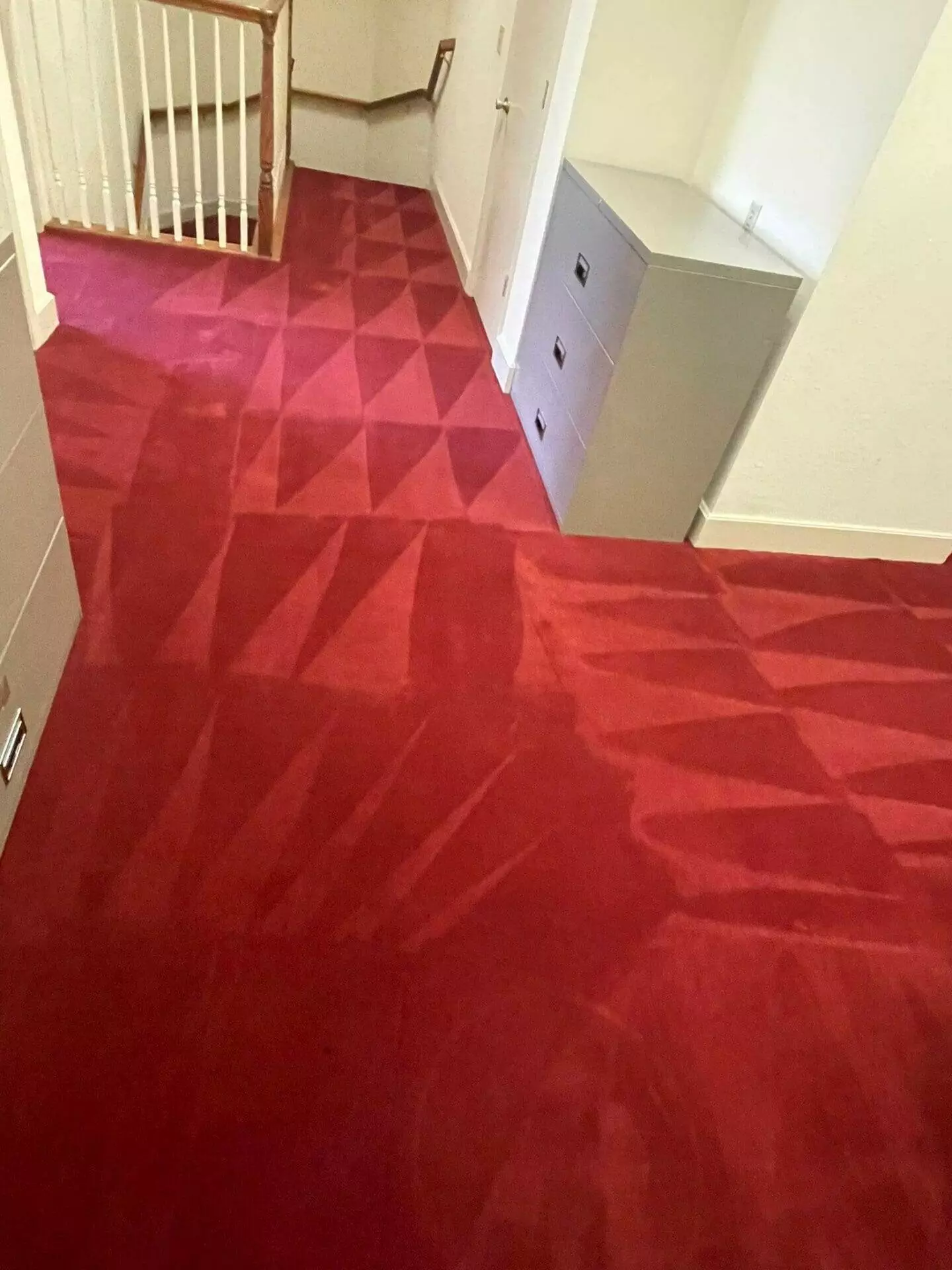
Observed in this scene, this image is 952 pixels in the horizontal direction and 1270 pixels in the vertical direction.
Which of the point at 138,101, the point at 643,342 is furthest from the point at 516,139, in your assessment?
the point at 138,101

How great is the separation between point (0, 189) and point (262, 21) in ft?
8.40

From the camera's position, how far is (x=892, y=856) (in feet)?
5.78

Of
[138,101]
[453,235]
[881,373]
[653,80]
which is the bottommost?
[453,235]

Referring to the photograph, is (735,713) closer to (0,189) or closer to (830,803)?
(830,803)

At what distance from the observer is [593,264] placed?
2.29 metres

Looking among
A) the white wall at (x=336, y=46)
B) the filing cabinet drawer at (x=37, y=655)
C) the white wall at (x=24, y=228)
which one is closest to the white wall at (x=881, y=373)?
the filing cabinet drawer at (x=37, y=655)

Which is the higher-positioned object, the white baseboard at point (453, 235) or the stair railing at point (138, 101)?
the stair railing at point (138, 101)

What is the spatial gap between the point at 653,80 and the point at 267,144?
181 centimetres

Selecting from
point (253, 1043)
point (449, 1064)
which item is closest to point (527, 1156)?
point (449, 1064)

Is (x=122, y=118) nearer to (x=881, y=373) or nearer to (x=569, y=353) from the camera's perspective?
(x=569, y=353)

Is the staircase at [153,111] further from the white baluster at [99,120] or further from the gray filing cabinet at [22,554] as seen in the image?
the gray filing cabinet at [22,554]

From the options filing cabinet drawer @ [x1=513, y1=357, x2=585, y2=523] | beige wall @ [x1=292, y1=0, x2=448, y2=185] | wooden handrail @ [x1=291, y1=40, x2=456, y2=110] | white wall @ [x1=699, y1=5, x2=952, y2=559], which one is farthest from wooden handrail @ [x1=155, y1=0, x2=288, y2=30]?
white wall @ [x1=699, y1=5, x2=952, y2=559]

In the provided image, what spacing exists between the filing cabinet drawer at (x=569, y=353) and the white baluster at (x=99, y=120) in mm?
2041

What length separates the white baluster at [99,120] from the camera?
10.7 feet
